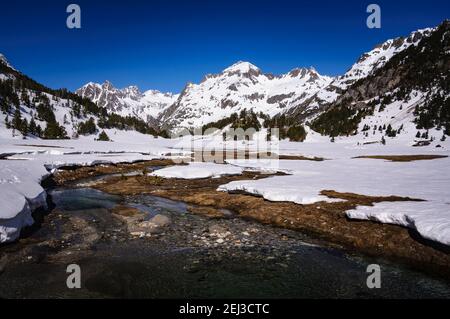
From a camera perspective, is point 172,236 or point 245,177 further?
point 245,177

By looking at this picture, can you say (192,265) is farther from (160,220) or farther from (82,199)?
(82,199)

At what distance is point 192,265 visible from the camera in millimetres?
14484

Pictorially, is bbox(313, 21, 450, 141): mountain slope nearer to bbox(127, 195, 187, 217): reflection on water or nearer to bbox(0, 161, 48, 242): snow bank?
bbox(127, 195, 187, 217): reflection on water

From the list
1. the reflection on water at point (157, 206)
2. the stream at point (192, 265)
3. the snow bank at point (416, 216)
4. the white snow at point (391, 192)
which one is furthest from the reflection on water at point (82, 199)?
the snow bank at point (416, 216)

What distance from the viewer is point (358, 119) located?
155250 mm

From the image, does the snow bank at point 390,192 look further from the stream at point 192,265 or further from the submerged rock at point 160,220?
the submerged rock at point 160,220

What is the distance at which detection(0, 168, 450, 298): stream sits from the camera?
483 inches

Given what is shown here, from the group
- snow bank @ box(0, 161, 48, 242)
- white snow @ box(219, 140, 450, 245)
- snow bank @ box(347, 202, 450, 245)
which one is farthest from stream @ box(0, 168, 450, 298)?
white snow @ box(219, 140, 450, 245)

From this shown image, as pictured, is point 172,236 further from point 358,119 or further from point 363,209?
point 358,119

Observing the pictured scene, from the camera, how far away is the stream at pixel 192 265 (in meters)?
12.3

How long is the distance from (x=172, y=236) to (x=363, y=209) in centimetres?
1153

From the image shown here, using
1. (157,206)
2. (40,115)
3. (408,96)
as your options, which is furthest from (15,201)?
(408,96)

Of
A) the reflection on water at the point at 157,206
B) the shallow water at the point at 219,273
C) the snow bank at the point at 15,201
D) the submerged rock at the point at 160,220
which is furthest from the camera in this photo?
the reflection on water at the point at 157,206
